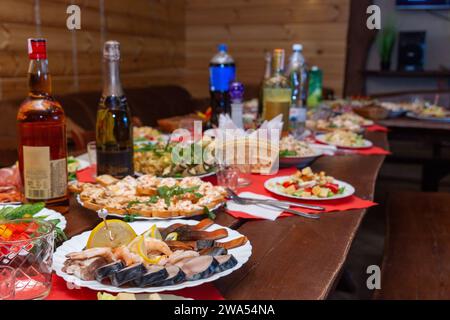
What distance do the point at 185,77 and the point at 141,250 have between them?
5.69 metres

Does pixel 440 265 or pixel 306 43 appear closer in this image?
pixel 440 265

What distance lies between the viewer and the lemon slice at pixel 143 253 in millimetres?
804

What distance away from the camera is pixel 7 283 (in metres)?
0.76

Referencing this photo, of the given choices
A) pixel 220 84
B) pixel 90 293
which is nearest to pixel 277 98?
pixel 220 84

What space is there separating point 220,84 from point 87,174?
87cm

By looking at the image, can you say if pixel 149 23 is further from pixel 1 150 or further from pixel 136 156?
pixel 136 156

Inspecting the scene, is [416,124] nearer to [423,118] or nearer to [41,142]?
[423,118]

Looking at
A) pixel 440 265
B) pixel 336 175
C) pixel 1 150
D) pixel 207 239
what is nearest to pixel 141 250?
pixel 207 239

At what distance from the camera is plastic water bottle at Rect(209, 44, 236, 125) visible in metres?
2.20

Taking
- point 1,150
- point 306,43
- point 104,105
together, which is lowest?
point 1,150

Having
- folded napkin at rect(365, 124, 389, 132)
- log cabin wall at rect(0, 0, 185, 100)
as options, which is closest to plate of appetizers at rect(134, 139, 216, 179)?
folded napkin at rect(365, 124, 389, 132)

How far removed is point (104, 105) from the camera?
4.80 feet

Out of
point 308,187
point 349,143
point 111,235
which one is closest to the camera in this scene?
point 111,235

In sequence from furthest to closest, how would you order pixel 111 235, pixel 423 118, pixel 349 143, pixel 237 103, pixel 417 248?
pixel 423 118, pixel 349 143, pixel 237 103, pixel 417 248, pixel 111 235
